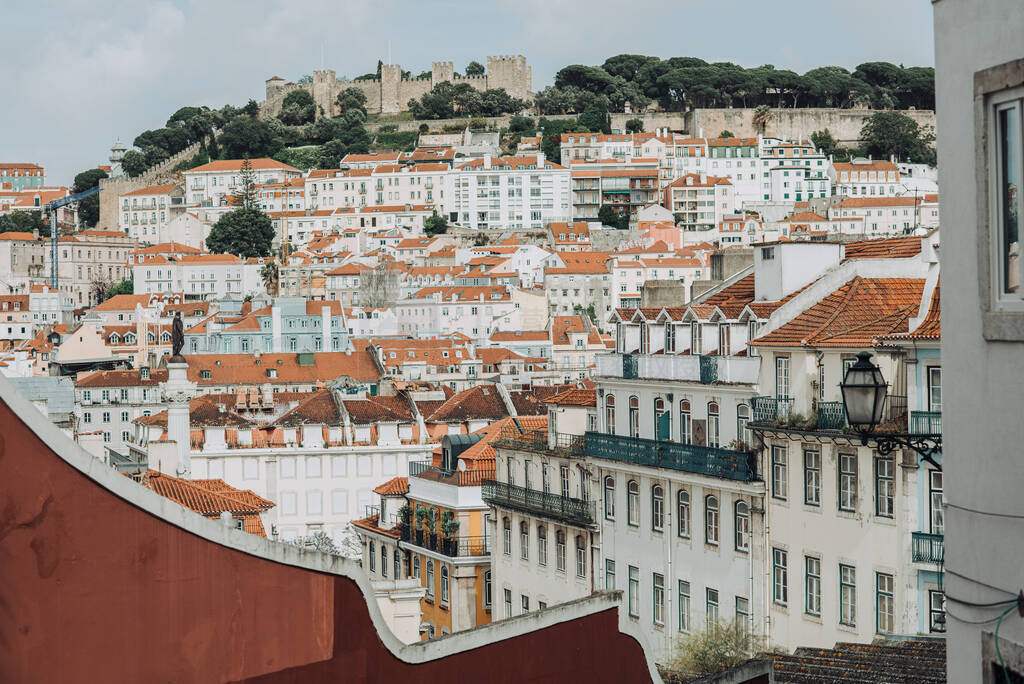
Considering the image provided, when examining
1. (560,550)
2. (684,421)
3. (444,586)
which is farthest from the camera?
(444,586)

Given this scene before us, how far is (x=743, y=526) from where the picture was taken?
22906 mm

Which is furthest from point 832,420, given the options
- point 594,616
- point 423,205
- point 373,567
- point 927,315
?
point 423,205

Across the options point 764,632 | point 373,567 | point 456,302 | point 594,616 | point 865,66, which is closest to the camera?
point 594,616

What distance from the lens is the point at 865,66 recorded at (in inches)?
7170

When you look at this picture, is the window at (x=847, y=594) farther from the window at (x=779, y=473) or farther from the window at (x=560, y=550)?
the window at (x=560, y=550)

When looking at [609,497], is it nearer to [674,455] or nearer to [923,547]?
[674,455]

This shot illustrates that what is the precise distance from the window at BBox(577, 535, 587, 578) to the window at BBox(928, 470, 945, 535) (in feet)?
31.8

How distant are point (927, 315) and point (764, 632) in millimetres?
5141

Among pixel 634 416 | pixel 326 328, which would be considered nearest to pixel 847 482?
pixel 634 416

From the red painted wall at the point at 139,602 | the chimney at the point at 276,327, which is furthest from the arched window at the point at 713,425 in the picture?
the chimney at the point at 276,327

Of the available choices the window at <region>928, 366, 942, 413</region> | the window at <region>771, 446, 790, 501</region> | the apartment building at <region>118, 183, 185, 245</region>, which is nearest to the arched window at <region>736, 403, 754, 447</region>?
the window at <region>771, 446, 790, 501</region>

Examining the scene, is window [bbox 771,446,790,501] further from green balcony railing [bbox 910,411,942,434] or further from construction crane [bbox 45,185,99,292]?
construction crane [bbox 45,185,99,292]

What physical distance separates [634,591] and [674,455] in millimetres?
A: 2693

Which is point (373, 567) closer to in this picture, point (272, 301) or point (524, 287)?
point (272, 301)
